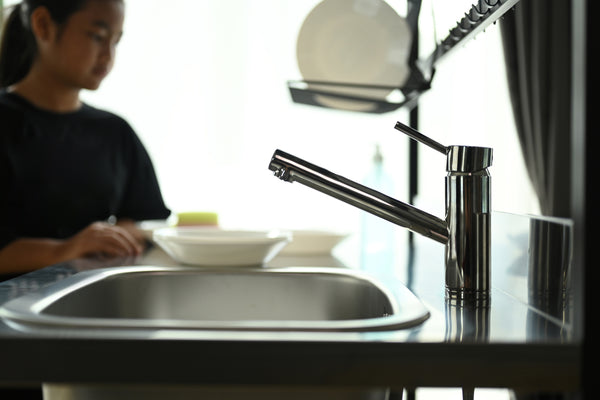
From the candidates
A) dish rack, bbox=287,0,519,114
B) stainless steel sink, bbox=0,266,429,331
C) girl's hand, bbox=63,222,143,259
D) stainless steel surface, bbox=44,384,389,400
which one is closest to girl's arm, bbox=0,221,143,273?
girl's hand, bbox=63,222,143,259

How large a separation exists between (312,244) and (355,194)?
59 centimetres

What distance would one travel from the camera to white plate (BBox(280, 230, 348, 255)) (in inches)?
54.3

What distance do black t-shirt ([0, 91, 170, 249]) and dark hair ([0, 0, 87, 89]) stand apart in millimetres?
149

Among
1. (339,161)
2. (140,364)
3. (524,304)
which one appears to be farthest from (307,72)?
(339,161)

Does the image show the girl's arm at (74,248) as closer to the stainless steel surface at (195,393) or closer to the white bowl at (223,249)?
the white bowl at (223,249)

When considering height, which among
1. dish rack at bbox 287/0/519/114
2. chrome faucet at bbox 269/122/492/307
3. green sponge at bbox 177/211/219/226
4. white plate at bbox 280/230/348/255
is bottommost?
white plate at bbox 280/230/348/255

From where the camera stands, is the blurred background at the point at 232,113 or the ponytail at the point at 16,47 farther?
the blurred background at the point at 232,113

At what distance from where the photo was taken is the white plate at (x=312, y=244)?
4.53 feet

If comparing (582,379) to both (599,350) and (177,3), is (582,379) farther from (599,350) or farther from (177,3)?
(177,3)

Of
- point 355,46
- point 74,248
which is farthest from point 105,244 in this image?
point 355,46

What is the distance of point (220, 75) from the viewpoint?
3279 millimetres

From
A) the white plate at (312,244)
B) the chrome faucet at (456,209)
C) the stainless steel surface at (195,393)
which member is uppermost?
the chrome faucet at (456,209)

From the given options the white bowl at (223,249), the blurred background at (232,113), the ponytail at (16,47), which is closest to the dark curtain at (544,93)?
the white bowl at (223,249)

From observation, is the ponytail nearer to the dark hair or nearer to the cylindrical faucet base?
the dark hair
